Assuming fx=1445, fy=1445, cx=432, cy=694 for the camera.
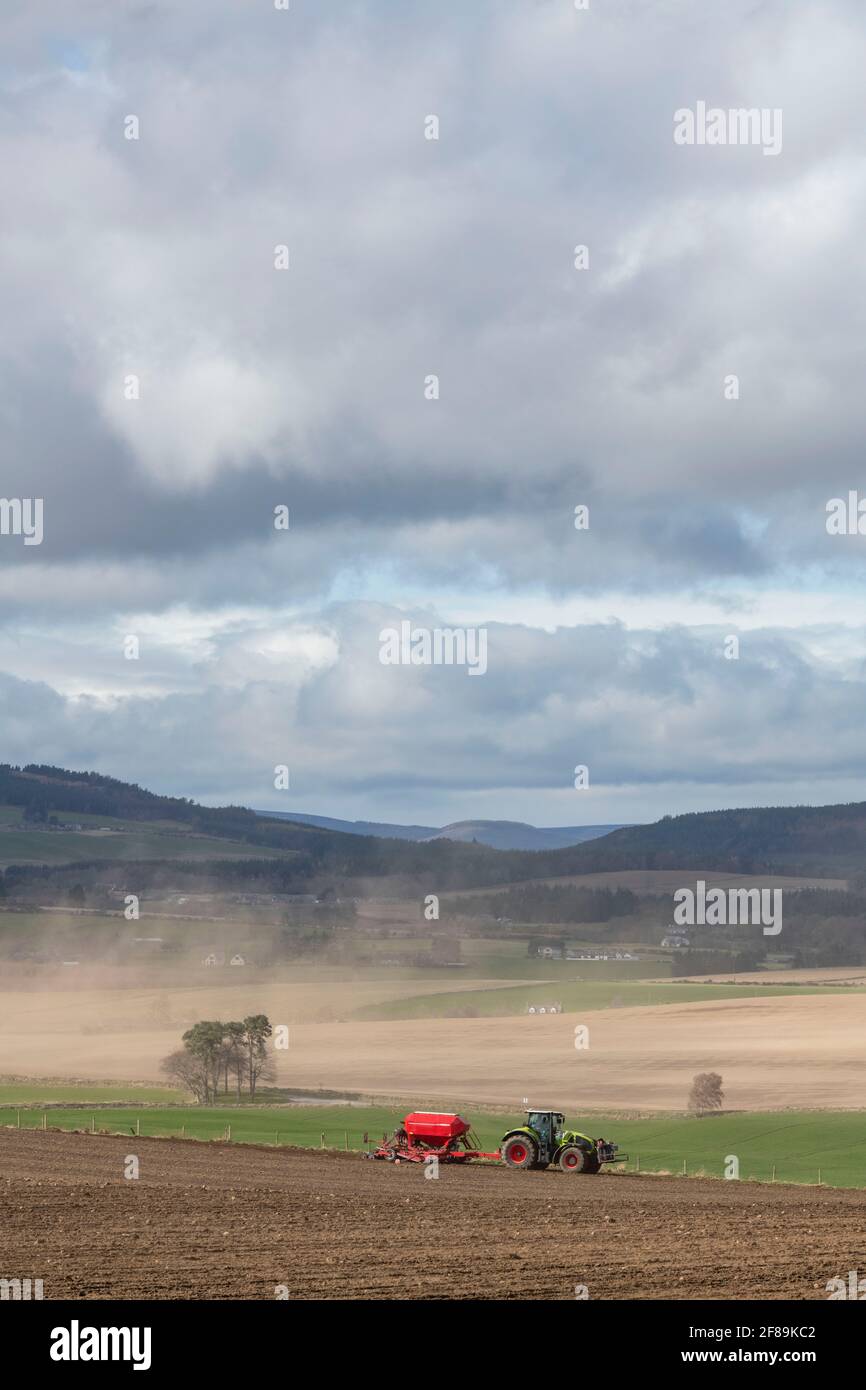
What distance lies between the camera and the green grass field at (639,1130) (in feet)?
171

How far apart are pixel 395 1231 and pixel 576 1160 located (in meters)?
14.5

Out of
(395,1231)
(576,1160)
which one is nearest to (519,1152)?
(576,1160)

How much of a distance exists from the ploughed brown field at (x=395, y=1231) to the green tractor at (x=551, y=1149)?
0.83 metres

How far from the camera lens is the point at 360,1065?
90.4 meters

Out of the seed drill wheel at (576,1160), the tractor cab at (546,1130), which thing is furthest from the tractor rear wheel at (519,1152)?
the seed drill wheel at (576,1160)

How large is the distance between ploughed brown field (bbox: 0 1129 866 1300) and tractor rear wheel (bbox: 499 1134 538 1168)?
0.98 metres

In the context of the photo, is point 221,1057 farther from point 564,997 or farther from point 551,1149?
point 564,997

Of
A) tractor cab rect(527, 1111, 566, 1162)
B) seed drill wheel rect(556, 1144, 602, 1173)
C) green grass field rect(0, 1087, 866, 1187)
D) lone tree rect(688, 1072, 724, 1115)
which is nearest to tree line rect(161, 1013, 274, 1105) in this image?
green grass field rect(0, 1087, 866, 1187)

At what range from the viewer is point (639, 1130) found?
63500 mm

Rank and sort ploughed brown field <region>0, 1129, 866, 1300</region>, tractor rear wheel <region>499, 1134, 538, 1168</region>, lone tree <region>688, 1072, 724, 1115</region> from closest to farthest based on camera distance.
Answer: ploughed brown field <region>0, 1129, 866, 1300</region> < tractor rear wheel <region>499, 1134, 538, 1168</region> < lone tree <region>688, 1072, 724, 1115</region>

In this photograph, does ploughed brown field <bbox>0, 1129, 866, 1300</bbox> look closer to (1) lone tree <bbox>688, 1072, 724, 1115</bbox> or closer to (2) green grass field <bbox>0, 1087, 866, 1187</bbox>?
(2) green grass field <bbox>0, 1087, 866, 1187</bbox>

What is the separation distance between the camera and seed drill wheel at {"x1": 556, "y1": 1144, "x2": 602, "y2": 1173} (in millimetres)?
39406
